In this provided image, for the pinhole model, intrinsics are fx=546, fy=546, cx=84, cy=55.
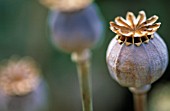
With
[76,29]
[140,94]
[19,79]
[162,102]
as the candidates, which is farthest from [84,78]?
[162,102]

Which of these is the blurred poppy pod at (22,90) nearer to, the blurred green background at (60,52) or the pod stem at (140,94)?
the pod stem at (140,94)

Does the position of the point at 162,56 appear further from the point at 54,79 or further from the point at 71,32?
the point at 54,79

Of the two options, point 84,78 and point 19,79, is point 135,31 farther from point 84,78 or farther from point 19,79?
point 19,79

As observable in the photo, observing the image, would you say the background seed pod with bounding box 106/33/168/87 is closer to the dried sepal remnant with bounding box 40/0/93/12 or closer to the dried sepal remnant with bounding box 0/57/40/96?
the dried sepal remnant with bounding box 40/0/93/12

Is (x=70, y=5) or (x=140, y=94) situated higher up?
(x=70, y=5)

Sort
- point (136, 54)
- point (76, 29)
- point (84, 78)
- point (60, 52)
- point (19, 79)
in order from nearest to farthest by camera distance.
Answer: point (136, 54)
point (84, 78)
point (76, 29)
point (19, 79)
point (60, 52)

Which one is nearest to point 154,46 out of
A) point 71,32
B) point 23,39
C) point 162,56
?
point 162,56
